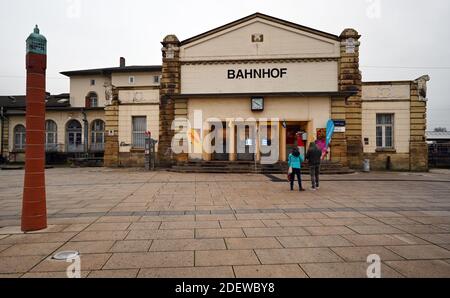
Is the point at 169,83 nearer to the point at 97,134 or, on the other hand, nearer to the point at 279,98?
the point at 279,98

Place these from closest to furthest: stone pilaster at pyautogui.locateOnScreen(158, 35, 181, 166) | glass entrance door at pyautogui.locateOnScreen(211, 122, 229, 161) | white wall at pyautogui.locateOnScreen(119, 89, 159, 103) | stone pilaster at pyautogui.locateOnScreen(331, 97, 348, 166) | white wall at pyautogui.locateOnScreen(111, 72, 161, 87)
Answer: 1. stone pilaster at pyautogui.locateOnScreen(331, 97, 348, 166)
2. glass entrance door at pyautogui.locateOnScreen(211, 122, 229, 161)
3. stone pilaster at pyautogui.locateOnScreen(158, 35, 181, 166)
4. white wall at pyautogui.locateOnScreen(119, 89, 159, 103)
5. white wall at pyautogui.locateOnScreen(111, 72, 161, 87)

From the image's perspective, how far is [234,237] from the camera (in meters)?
4.72

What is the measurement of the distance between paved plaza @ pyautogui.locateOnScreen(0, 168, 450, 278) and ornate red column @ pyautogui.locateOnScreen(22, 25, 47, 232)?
443mm

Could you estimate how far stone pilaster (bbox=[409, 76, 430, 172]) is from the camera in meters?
19.3

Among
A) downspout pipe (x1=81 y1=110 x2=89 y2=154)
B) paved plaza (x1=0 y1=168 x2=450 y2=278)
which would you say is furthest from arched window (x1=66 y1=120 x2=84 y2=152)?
paved plaza (x1=0 y1=168 x2=450 y2=278)

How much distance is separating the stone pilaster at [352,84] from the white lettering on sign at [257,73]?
160 inches

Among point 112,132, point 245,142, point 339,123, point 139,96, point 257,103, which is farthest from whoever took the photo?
point 112,132

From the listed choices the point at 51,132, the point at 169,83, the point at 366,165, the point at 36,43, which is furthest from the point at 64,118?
the point at 366,165

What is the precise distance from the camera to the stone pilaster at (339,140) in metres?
17.7

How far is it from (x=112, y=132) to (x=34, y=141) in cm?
1648

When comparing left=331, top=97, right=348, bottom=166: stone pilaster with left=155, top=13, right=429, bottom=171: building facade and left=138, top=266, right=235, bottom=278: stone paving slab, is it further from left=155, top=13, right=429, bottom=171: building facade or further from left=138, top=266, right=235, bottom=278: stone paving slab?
left=138, top=266, right=235, bottom=278: stone paving slab

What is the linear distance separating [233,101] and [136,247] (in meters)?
15.2

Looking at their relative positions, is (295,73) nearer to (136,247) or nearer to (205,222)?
(205,222)
